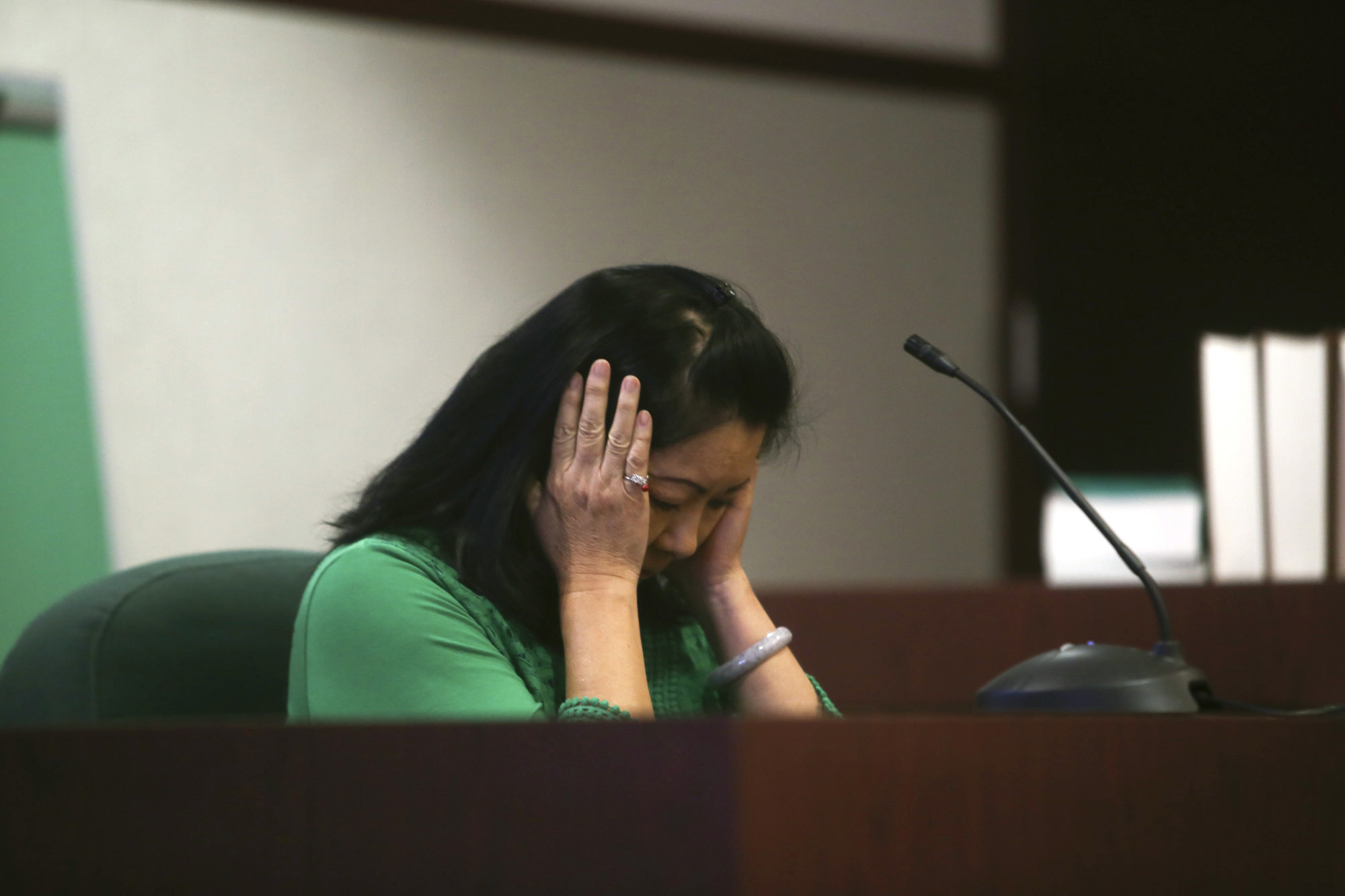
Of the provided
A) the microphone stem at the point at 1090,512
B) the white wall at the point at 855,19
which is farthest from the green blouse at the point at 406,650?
the white wall at the point at 855,19

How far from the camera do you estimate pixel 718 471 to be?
1.08 m

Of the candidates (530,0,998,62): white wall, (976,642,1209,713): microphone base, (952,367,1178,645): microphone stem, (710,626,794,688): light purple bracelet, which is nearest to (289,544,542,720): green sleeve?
(710,626,794,688): light purple bracelet

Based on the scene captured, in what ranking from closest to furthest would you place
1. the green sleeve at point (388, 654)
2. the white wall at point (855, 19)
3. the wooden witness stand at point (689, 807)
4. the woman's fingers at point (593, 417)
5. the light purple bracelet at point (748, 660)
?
the wooden witness stand at point (689, 807) < the green sleeve at point (388, 654) < the woman's fingers at point (593, 417) < the light purple bracelet at point (748, 660) < the white wall at point (855, 19)

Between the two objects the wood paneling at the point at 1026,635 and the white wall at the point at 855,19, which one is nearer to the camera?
the wood paneling at the point at 1026,635

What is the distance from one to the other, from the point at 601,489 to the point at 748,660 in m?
0.25

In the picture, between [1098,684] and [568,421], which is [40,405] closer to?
[568,421]

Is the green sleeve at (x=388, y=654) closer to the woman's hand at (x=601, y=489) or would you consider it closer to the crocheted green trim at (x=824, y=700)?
the woman's hand at (x=601, y=489)

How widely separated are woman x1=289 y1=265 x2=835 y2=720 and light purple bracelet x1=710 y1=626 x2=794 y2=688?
5cm

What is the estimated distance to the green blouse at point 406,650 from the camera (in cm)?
92

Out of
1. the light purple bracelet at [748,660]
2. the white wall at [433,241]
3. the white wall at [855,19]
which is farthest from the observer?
the white wall at [855,19]

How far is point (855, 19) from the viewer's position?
3.10m

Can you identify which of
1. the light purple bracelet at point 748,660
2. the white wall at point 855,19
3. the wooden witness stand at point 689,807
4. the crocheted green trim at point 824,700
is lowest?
the crocheted green trim at point 824,700

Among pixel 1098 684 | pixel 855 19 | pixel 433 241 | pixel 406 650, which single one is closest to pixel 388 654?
pixel 406 650

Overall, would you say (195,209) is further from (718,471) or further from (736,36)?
(718,471)
